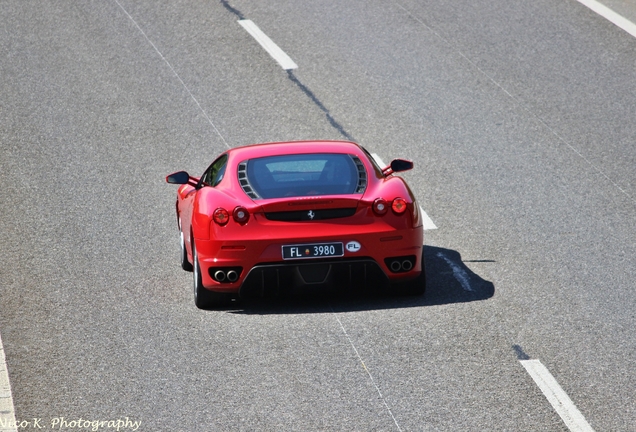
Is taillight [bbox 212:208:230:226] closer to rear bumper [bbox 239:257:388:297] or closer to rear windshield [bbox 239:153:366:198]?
rear windshield [bbox 239:153:366:198]

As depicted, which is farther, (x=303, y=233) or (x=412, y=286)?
(x=412, y=286)

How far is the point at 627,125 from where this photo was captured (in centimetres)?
1512

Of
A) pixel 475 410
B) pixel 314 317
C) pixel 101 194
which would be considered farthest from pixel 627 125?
pixel 475 410

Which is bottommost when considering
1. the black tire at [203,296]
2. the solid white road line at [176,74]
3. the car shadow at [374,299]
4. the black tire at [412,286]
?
the solid white road line at [176,74]

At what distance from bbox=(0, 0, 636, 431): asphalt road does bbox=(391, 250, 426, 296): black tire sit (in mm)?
82

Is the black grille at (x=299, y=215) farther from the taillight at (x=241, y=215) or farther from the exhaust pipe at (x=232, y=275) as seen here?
the exhaust pipe at (x=232, y=275)

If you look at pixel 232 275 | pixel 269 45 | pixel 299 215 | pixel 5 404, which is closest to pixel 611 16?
pixel 269 45

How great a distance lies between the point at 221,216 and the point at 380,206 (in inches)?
46.7

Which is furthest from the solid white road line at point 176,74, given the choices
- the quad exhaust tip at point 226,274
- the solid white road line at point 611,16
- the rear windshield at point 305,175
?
the solid white road line at point 611,16

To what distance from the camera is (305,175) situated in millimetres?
9062

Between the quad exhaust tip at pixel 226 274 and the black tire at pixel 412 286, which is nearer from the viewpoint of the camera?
the quad exhaust tip at pixel 226 274

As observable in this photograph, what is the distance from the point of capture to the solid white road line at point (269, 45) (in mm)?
18000

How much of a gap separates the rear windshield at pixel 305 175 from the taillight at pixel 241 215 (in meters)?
0.24

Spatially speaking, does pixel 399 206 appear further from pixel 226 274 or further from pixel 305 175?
pixel 226 274
